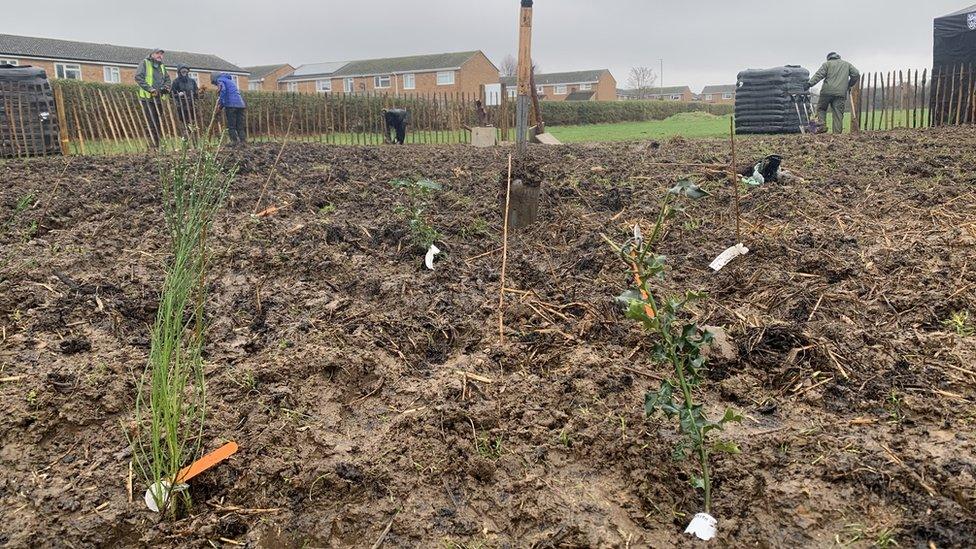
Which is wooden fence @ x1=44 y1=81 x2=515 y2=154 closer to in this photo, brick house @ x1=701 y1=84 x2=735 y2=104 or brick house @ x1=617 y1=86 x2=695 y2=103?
brick house @ x1=617 y1=86 x2=695 y2=103

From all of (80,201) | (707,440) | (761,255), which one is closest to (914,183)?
(761,255)

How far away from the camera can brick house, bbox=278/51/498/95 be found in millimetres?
53250

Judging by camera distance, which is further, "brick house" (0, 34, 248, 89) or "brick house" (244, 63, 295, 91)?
"brick house" (244, 63, 295, 91)

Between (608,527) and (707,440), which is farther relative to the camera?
(707,440)

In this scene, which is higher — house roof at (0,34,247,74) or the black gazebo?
house roof at (0,34,247,74)

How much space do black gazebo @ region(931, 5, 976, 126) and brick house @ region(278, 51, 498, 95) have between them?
3944 centimetres

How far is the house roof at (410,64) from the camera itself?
175 ft

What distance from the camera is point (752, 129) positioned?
49.7 feet

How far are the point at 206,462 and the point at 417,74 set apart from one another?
55.2m

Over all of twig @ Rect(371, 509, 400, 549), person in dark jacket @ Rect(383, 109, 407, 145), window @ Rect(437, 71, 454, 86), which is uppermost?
window @ Rect(437, 71, 454, 86)

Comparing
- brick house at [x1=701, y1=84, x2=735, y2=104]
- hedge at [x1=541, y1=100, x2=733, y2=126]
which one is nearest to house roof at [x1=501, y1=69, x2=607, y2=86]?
hedge at [x1=541, y1=100, x2=733, y2=126]

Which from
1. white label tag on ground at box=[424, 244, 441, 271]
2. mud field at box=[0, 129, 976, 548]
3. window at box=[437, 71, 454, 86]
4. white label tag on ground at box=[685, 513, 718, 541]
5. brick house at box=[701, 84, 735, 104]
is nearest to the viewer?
white label tag on ground at box=[685, 513, 718, 541]

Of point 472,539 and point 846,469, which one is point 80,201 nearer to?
point 472,539

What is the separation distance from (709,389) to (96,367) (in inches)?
101
